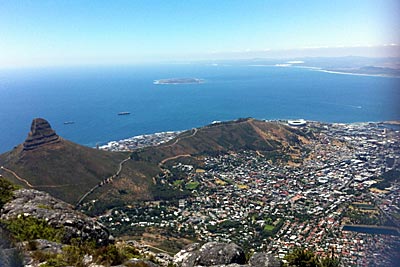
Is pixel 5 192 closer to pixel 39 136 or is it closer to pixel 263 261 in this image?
pixel 263 261

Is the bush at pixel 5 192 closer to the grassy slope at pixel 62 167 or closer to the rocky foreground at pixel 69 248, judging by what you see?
the rocky foreground at pixel 69 248

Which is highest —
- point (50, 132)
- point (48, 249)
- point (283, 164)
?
point (48, 249)

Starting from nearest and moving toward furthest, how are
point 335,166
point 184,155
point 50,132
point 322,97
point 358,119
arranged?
point 50,132 < point 335,166 < point 184,155 < point 358,119 < point 322,97

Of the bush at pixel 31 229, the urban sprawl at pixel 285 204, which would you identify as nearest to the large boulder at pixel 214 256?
the bush at pixel 31 229

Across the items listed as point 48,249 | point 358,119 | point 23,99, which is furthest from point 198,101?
point 48,249

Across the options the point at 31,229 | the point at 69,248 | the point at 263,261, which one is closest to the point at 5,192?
the point at 31,229

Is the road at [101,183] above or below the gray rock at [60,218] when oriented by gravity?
below

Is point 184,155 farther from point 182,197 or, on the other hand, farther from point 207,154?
point 182,197
